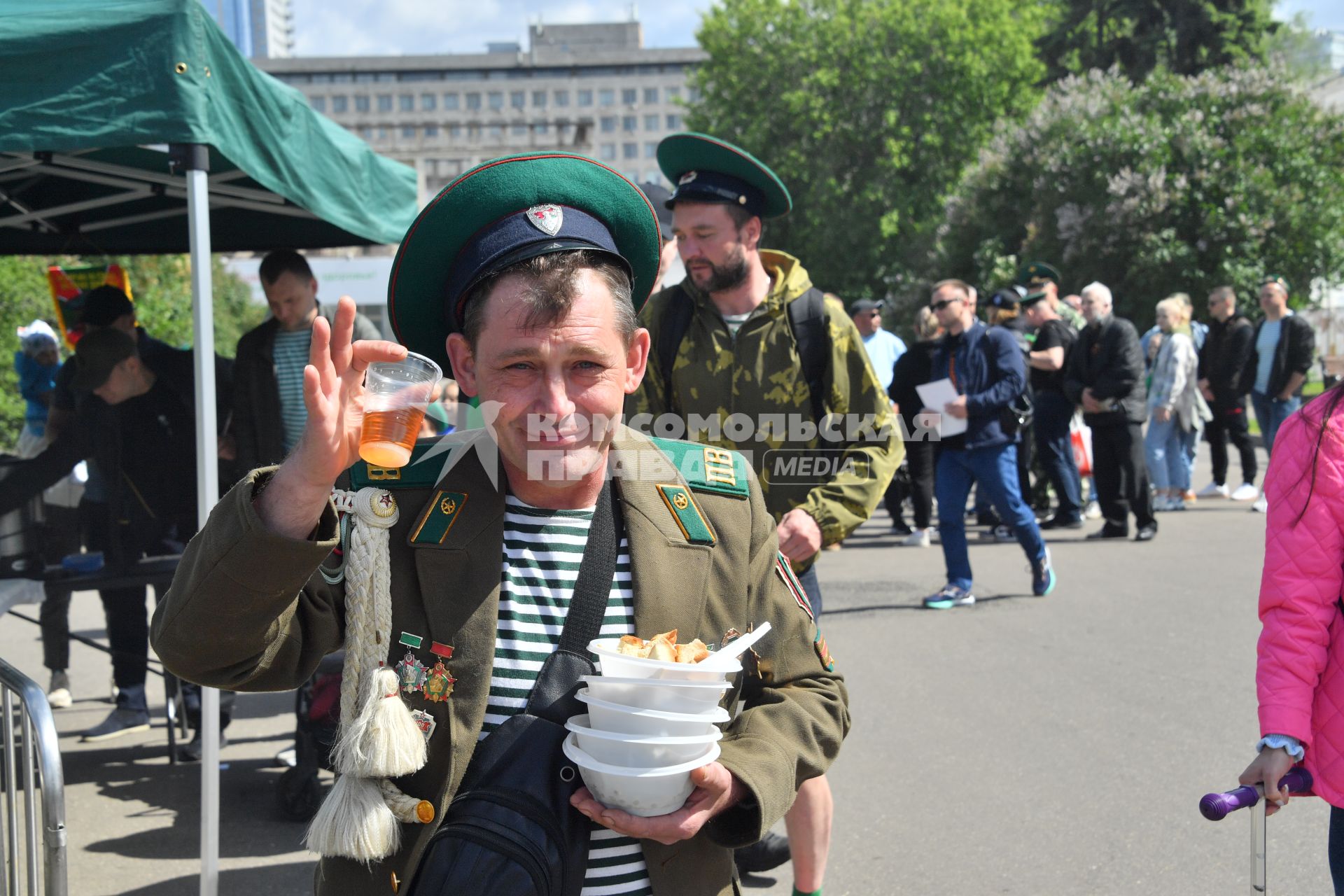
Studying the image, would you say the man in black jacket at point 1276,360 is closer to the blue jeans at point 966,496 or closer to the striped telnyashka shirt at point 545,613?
the blue jeans at point 966,496

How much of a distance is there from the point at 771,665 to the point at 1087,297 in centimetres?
932

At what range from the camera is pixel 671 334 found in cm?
378

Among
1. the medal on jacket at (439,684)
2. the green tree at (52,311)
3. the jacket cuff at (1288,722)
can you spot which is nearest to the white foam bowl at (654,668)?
the medal on jacket at (439,684)

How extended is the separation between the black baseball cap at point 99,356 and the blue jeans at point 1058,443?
810 cm

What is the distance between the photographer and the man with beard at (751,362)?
3686mm

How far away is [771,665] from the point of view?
6.28 ft

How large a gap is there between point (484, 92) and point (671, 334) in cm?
13438

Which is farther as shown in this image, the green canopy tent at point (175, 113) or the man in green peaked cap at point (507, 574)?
the green canopy tent at point (175, 113)

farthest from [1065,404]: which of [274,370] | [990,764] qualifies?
[274,370]

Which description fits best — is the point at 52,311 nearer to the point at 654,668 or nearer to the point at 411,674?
the point at 411,674

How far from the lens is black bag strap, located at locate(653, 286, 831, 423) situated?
12.2 ft

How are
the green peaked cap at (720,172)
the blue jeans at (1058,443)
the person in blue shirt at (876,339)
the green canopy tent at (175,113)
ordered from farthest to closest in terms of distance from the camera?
the blue jeans at (1058,443)
the person in blue shirt at (876,339)
the green peaked cap at (720,172)
the green canopy tent at (175,113)

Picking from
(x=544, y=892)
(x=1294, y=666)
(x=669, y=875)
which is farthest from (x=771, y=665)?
(x=1294, y=666)

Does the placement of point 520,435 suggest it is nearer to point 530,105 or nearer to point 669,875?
point 669,875
